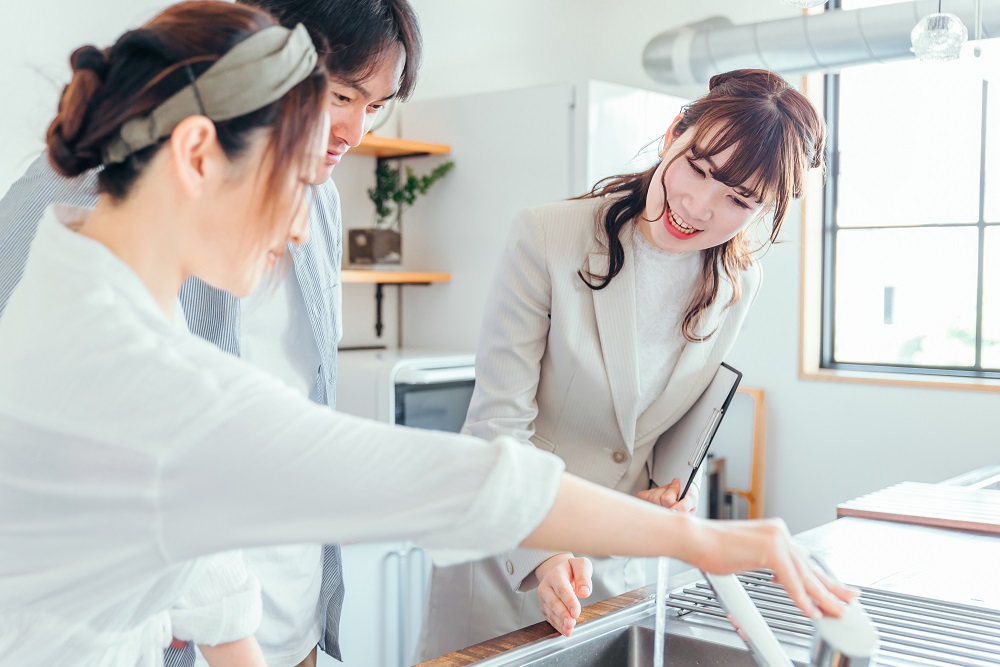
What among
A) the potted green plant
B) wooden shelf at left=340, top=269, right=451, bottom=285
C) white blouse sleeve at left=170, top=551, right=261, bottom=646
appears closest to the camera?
white blouse sleeve at left=170, top=551, right=261, bottom=646

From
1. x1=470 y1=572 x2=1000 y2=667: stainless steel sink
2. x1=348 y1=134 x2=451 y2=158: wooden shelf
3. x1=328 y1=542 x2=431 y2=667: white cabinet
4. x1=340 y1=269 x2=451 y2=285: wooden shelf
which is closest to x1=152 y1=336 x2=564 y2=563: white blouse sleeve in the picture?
x1=470 y1=572 x2=1000 y2=667: stainless steel sink

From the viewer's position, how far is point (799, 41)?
11.2 feet

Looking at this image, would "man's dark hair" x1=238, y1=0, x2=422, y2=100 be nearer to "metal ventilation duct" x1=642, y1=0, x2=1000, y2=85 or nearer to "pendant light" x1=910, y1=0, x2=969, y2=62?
"pendant light" x1=910, y1=0, x2=969, y2=62

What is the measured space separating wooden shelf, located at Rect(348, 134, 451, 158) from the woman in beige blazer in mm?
1839

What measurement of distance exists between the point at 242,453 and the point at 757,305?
3666mm

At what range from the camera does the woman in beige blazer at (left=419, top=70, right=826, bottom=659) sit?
133 centimetres

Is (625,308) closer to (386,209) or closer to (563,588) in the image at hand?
(563,588)

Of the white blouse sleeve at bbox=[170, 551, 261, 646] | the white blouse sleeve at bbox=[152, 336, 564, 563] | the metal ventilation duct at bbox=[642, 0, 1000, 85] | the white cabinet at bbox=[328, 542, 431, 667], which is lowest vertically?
the white cabinet at bbox=[328, 542, 431, 667]

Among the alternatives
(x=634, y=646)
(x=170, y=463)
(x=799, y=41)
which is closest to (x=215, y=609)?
(x=170, y=463)

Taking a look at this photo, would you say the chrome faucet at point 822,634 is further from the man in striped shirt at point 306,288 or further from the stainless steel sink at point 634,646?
the man in striped shirt at point 306,288

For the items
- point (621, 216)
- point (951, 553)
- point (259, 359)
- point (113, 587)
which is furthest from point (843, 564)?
point (113, 587)

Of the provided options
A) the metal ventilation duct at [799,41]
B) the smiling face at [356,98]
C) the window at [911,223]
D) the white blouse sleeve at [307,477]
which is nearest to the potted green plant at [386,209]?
the metal ventilation duct at [799,41]

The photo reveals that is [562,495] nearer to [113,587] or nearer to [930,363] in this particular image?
[113,587]

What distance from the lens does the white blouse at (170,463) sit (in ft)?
1.87
